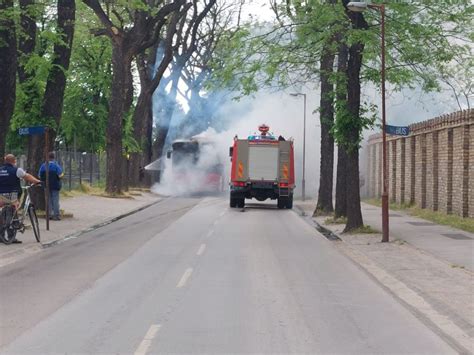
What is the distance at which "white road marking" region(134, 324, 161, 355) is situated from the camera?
277 inches

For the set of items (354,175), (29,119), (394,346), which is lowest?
(394,346)

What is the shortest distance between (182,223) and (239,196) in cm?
994

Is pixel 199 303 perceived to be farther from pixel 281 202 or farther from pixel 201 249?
pixel 281 202

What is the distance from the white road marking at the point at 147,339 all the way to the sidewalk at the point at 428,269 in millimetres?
3013

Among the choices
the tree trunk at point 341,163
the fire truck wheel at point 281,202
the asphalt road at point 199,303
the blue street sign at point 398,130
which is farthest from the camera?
the fire truck wheel at point 281,202

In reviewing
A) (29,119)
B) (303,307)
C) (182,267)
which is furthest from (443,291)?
(29,119)

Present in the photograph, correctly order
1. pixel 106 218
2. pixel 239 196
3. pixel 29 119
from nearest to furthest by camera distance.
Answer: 1. pixel 29 119
2. pixel 106 218
3. pixel 239 196

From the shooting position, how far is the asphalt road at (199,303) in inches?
294

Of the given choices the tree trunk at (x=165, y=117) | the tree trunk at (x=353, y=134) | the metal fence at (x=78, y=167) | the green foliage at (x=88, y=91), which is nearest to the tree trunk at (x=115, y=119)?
the metal fence at (x=78, y=167)

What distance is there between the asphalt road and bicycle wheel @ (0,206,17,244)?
1224 millimetres

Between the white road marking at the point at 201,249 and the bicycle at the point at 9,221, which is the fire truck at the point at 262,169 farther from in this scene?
the bicycle at the point at 9,221

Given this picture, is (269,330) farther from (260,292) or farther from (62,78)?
(62,78)

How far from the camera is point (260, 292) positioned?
35.1ft

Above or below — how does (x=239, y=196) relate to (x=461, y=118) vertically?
below
